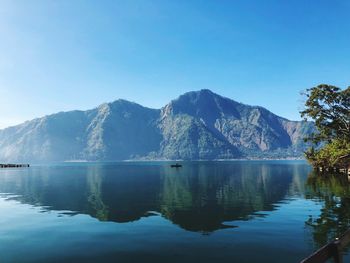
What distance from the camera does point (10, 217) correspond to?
142 ft

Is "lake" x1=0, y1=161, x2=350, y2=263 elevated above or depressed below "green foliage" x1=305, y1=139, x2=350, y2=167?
below

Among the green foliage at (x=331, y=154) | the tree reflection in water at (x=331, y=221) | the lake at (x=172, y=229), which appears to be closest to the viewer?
the lake at (x=172, y=229)

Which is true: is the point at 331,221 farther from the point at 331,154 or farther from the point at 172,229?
the point at 331,154

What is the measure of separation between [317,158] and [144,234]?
110 metres

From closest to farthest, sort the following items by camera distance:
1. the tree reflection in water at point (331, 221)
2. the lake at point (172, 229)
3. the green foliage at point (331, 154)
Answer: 1. the lake at point (172, 229)
2. the tree reflection in water at point (331, 221)
3. the green foliage at point (331, 154)

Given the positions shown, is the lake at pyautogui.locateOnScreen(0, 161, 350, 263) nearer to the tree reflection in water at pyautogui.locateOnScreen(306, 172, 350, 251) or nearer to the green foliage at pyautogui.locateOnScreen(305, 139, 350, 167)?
the tree reflection in water at pyautogui.locateOnScreen(306, 172, 350, 251)

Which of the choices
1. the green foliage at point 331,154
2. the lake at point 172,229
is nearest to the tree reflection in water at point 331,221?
the lake at point 172,229

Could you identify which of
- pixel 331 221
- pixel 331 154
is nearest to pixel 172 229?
pixel 331 221

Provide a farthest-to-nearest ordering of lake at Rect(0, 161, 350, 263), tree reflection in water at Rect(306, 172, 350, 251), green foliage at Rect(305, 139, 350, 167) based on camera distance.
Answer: green foliage at Rect(305, 139, 350, 167) < tree reflection in water at Rect(306, 172, 350, 251) < lake at Rect(0, 161, 350, 263)

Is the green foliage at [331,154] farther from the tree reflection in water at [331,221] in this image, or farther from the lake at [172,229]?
the lake at [172,229]

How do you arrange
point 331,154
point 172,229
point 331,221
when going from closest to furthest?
1. point 172,229
2. point 331,221
3. point 331,154

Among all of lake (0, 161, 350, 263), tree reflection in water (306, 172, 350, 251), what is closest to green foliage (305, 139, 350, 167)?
tree reflection in water (306, 172, 350, 251)

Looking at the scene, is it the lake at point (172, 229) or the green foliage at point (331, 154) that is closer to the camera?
the lake at point (172, 229)

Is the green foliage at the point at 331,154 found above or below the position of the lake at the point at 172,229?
above
